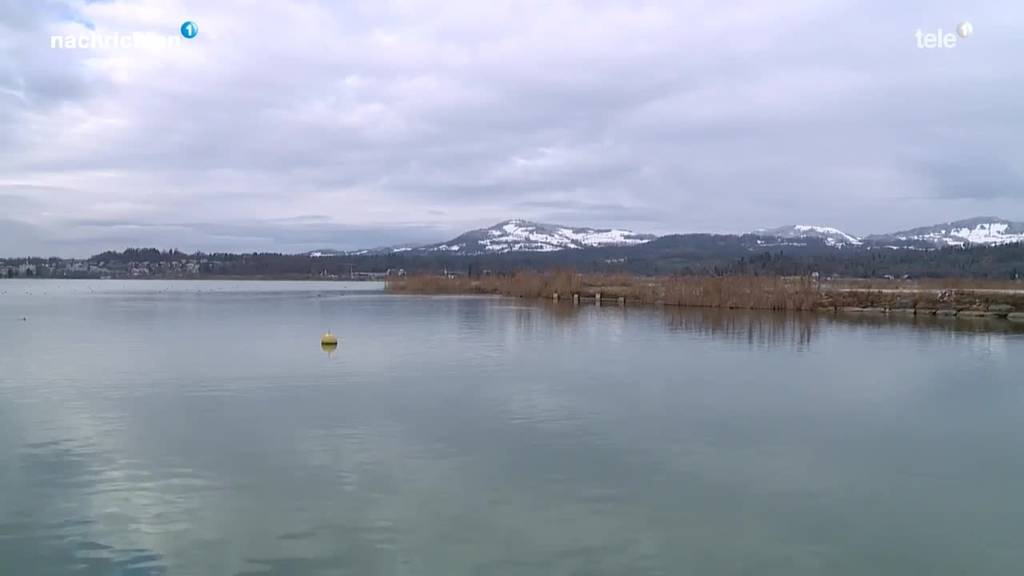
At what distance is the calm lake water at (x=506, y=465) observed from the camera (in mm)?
6402

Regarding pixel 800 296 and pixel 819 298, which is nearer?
pixel 800 296

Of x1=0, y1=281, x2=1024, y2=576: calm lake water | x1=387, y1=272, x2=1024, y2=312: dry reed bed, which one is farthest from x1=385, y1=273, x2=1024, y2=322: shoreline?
x1=0, y1=281, x2=1024, y2=576: calm lake water

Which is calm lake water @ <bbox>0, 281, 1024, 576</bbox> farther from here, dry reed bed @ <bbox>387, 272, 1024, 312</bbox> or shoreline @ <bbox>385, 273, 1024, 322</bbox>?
dry reed bed @ <bbox>387, 272, 1024, 312</bbox>

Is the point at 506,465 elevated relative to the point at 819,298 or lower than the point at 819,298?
lower

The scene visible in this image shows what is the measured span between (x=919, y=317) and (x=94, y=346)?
102 ft

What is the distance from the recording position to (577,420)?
1124 centimetres

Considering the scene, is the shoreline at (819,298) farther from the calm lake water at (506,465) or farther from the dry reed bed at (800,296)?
the calm lake water at (506,465)

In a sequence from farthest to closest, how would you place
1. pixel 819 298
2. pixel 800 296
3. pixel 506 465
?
pixel 819 298 → pixel 800 296 → pixel 506 465

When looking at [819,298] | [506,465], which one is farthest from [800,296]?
[506,465]

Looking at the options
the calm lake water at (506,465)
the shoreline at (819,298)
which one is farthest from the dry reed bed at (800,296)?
the calm lake water at (506,465)

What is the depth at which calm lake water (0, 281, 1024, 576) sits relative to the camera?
6.40 meters

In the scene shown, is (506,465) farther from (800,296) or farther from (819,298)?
(819,298)

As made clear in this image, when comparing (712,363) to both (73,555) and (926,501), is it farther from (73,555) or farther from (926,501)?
(73,555)

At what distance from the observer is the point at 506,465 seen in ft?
29.0
